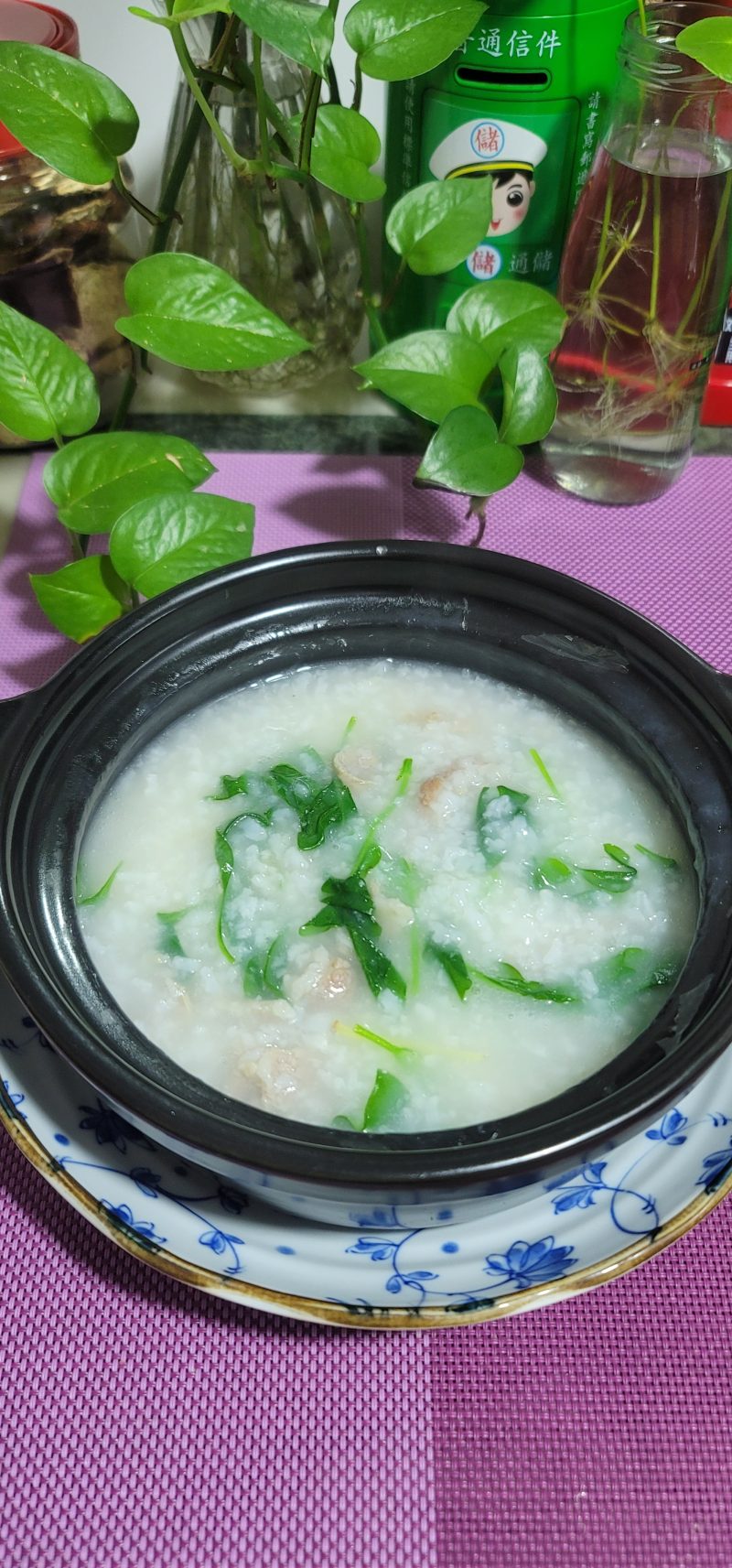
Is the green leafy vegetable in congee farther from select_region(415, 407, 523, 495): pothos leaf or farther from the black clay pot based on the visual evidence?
select_region(415, 407, 523, 495): pothos leaf

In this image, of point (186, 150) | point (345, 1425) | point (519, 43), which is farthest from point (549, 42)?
point (345, 1425)

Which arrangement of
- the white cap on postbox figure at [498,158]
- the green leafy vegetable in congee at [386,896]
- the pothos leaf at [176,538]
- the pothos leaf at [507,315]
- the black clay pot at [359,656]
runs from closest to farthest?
1. the black clay pot at [359,656]
2. the green leafy vegetable in congee at [386,896]
3. the pothos leaf at [176,538]
4. the pothos leaf at [507,315]
5. the white cap on postbox figure at [498,158]

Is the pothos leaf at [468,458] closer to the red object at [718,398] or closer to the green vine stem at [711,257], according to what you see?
the green vine stem at [711,257]

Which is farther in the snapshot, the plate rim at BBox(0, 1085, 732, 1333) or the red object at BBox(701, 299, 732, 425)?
the red object at BBox(701, 299, 732, 425)

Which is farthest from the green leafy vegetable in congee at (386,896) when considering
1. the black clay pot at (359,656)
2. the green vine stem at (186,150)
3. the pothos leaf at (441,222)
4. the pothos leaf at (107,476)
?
the green vine stem at (186,150)

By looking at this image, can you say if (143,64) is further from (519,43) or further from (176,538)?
(176,538)

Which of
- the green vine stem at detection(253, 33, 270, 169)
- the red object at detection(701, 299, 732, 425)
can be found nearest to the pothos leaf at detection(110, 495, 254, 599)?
the green vine stem at detection(253, 33, 270, 169)
